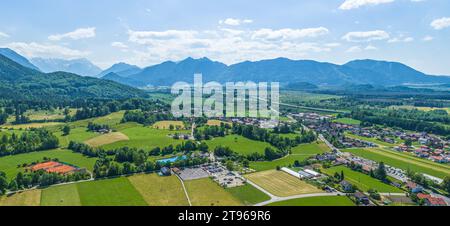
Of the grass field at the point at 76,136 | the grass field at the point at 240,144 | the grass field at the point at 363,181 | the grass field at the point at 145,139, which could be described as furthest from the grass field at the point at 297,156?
the grass field at the point at 76,136

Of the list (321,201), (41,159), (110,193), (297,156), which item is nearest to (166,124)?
(41,159)

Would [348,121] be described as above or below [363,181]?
above

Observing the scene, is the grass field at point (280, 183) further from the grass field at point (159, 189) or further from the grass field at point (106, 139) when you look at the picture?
the grass field at point (106, 139)

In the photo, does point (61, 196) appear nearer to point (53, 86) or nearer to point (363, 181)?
point (363, 181)

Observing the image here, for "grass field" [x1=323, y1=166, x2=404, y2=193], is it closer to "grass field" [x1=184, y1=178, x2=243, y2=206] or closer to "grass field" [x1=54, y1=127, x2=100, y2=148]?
"grass field" [x1=184, y1=178, x2=243, y2=206]

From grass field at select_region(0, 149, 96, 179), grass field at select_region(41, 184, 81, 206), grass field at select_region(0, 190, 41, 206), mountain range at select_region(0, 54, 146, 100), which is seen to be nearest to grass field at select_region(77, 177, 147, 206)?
grass field at select_region(41, 184, 81, 206)
